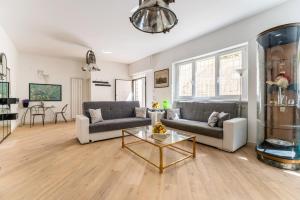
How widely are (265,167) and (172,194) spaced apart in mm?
1617

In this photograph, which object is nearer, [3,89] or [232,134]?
[232,134]

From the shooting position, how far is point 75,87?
265 inches

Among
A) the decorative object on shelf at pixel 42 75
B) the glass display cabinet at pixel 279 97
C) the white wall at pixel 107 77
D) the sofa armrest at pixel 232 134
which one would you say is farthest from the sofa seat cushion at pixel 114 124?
the decorative object on shelf at pixel 42 75

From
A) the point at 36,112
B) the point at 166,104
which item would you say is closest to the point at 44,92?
the point at 36,112

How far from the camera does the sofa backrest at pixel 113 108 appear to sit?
3.89 meters

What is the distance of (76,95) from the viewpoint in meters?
6.75

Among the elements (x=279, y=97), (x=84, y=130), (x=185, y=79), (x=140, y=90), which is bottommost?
(x=84, y=130)

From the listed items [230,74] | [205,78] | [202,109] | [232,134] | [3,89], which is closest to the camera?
[232,134]

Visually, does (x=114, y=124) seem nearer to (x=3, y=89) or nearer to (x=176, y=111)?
(x=176, y=111)

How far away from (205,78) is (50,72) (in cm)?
603

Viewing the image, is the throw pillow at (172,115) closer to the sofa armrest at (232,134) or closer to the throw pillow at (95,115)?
the sofa armrest at (232,134)

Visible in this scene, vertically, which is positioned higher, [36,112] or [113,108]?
[113,108]

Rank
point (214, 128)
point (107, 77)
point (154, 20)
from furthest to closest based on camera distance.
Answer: point (107, 77), point (214, 128), point (154, 20)

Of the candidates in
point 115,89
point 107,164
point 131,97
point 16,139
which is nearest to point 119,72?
point 115,89
